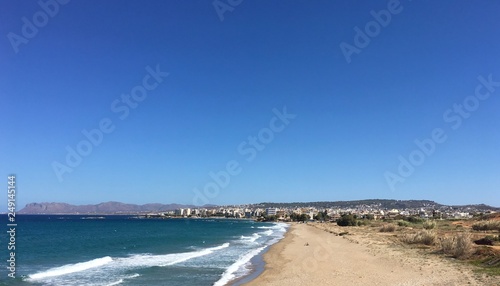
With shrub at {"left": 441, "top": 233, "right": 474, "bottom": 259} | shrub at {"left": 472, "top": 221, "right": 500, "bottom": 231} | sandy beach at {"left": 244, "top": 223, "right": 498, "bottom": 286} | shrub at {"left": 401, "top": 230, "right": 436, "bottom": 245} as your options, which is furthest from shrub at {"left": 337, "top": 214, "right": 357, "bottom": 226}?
shrub at {"left": 441, "top": 233, "right": 474, "bottom": 259}

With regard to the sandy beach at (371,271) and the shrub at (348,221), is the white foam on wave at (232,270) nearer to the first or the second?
the sandy beach at (371,271)

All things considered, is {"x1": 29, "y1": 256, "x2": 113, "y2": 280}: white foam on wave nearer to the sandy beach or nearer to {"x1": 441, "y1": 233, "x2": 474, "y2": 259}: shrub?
the sandy beach

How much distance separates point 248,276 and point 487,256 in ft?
44.6

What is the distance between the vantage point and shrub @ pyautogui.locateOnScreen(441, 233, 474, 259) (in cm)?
2494

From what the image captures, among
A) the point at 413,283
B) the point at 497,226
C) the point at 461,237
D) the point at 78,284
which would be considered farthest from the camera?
the point at 497,226

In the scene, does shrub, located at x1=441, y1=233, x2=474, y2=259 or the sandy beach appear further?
shrub, located at x1=441, y1=233, x2=474, y2=259

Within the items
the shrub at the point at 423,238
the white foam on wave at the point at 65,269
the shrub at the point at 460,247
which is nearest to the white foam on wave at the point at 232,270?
the white foam on wave at the point at 65,269

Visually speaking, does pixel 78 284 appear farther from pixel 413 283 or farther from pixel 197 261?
pixel 413 283

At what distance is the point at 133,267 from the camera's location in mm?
27438

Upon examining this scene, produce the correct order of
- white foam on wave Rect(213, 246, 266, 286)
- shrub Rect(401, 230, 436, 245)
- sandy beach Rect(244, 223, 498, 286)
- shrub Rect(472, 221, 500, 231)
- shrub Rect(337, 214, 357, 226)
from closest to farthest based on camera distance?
sandy beach Rect(244, 223, 498, 286), white foam on wave Rect(213, 246, 266, 286), shrub Rect(401, 230, 436, 245), shrub Rect(472, 221, 500, 231), shrub Rect(337, 214, 357, 226)

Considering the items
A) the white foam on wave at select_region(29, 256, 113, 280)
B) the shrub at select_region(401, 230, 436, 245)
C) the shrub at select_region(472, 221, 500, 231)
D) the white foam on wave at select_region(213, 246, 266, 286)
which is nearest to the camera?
the white foam on wave at select_region(213, 246, 266, 286)

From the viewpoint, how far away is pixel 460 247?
25.5m

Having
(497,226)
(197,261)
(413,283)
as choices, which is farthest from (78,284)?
(497,226)

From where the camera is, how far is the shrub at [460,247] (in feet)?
81.8
